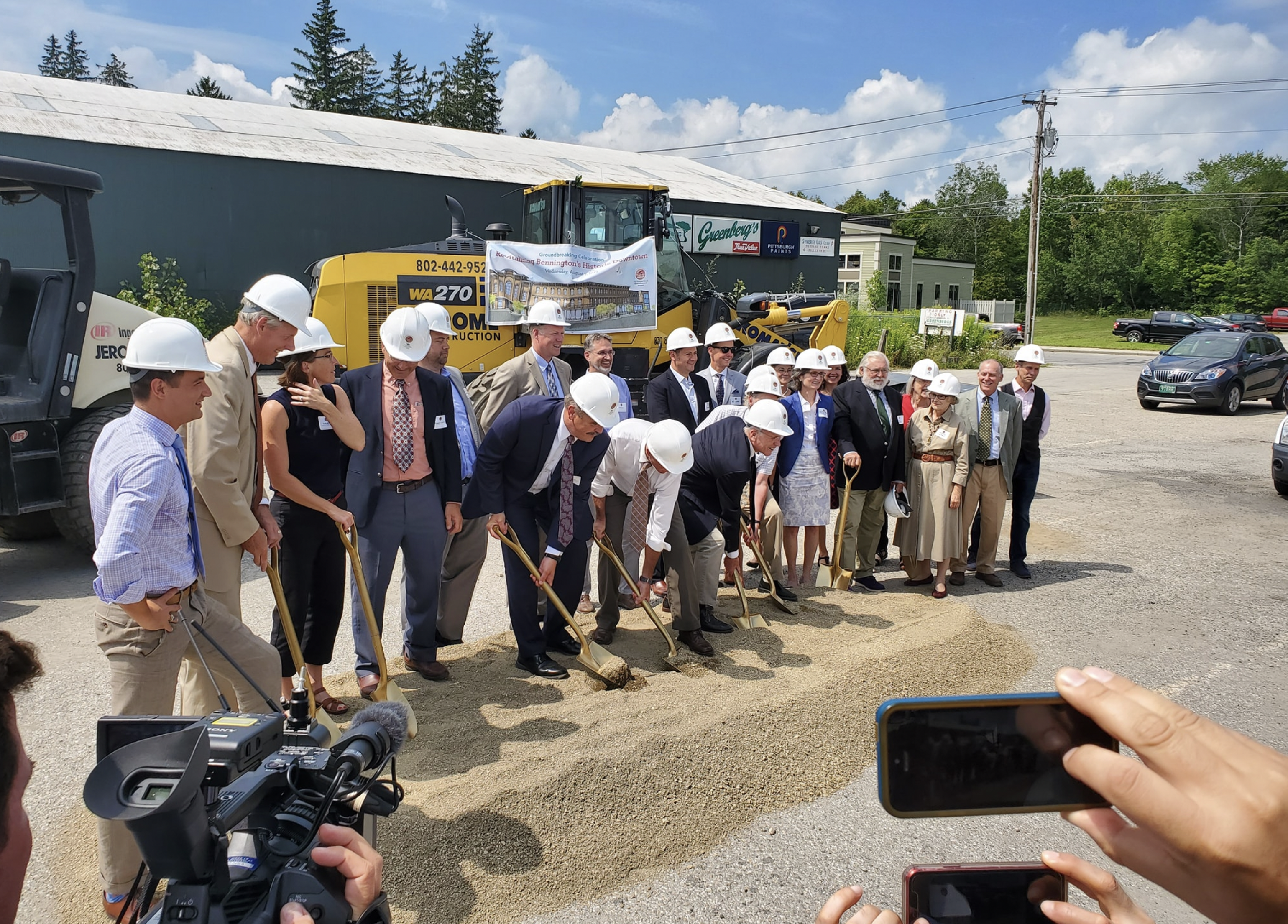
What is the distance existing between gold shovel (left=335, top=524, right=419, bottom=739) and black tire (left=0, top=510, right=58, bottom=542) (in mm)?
4764

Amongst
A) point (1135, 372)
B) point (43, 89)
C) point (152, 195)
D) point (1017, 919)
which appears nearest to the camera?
point (1017, 919)

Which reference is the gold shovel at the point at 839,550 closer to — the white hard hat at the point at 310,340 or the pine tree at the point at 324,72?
the white hard hat at the point at 310,340

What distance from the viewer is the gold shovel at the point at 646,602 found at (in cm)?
517

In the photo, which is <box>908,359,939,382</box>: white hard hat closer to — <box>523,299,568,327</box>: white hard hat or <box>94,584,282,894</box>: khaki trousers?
<box>523,299,568,327</box>: white hard hat

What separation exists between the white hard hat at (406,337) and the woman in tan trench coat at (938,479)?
3.98 m

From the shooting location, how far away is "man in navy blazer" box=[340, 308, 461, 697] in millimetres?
4629

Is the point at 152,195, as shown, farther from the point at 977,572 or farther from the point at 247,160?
the point at 977,572

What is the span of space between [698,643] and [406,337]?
96.0 inches

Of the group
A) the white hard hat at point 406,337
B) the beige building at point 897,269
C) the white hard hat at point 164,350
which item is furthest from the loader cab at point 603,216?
the beige building at point 897,269

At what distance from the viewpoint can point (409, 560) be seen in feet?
15.7

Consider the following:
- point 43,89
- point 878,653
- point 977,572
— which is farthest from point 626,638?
point 43,89

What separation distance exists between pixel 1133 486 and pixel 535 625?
886cm

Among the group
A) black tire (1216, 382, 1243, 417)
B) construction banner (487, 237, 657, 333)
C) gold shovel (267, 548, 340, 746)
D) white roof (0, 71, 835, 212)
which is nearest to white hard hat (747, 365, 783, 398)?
gold shovel (267, 548, 340, 746)

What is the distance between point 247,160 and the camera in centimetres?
1984
